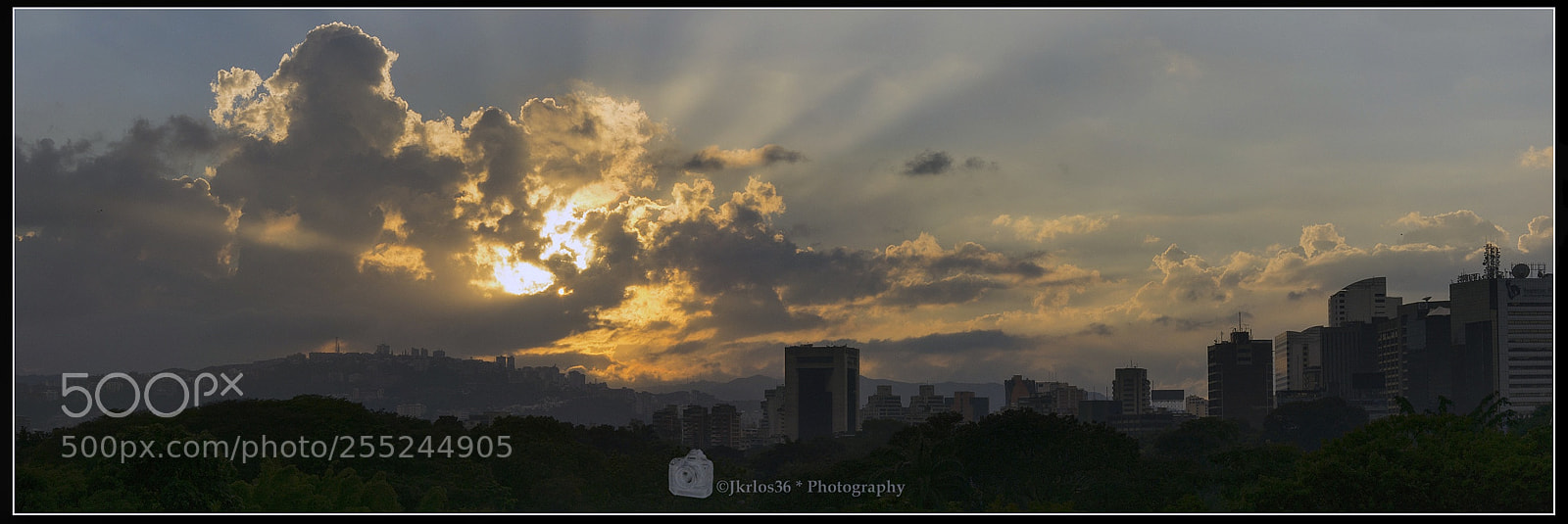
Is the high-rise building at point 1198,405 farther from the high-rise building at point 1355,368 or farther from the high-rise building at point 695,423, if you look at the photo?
the high-rise building at point 695,423

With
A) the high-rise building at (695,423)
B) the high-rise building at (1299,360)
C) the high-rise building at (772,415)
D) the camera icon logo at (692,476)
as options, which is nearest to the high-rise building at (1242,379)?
the high-rise building at (1299,360)

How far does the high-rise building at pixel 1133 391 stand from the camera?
101312 mm

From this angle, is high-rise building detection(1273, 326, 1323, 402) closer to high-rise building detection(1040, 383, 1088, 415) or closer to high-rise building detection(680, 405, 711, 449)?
high-rise building detection(1040, 383, 1088, 415)

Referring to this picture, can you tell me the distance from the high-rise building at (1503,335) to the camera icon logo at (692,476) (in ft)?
207

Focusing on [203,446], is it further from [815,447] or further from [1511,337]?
[1511,337]

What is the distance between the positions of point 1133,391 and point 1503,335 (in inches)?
1031

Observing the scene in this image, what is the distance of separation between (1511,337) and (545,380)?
219ft

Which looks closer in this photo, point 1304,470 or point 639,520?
point 639,520

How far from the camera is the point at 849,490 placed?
107 ft

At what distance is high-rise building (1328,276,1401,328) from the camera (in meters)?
97.2

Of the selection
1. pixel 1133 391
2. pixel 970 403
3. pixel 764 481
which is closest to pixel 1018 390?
pixel 970 403

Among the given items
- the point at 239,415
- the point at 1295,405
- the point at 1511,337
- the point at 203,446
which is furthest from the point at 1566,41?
the point at 1511,337

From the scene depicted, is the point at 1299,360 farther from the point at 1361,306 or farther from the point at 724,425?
the point at 724,425

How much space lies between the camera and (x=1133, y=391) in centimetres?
10312
